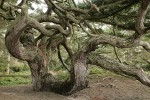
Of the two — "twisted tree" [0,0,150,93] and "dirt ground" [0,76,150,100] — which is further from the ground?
"twisted tree" [0,0,150,93]

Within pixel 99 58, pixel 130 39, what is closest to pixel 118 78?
pixel 99 58

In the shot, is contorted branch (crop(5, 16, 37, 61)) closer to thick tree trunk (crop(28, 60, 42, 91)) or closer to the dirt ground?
thick tree trunk (crop(28, 60, 42, 91))

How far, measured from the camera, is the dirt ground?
8.10m

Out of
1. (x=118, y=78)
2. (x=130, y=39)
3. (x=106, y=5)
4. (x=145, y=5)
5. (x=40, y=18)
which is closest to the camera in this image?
(x=145, y=5)

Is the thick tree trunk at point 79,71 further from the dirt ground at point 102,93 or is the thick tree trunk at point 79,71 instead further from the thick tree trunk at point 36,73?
the thick tree trunk at point 36,73

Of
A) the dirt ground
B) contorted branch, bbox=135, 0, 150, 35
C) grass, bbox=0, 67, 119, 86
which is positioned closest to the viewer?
contorted branch, bbox=135, 0, 150, 35

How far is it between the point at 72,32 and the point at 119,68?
1.62 metres

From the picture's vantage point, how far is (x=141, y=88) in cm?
1027

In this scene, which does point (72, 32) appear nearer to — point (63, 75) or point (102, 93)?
point (102, 93)

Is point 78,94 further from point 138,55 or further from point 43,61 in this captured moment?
point 138,55

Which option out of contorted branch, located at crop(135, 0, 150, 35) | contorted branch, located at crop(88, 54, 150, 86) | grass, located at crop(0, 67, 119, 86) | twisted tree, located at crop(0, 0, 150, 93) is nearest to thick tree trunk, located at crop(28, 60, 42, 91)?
twisted tree, located at crop(0, 0, 150, 93)

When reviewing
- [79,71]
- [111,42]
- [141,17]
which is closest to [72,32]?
[79,71]

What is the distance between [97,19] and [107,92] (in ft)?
8.30

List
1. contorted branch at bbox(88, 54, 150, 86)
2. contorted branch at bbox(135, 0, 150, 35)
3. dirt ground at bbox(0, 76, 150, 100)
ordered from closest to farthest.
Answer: contorted branch at bbox(135, 0, 150, 35) < contorted branch at bbox(88, 54, 150, 86) < dirt ground at bbox(0, 76, 150, 100)
